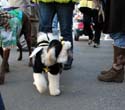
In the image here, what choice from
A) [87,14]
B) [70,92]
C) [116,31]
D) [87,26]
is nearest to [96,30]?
[87,14]

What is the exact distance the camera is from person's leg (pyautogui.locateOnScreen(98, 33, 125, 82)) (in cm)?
597

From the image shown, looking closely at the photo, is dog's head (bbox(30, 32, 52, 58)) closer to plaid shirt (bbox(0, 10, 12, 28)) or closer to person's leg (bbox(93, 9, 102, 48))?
plaid shirt (bbox(0, 10, 12, 28))

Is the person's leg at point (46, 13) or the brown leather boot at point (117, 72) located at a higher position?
the person's leg at point (46, 13)

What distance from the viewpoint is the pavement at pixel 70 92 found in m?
5.01

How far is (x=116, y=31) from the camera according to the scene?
588cm

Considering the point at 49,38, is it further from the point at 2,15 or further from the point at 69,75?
the point at 69,75

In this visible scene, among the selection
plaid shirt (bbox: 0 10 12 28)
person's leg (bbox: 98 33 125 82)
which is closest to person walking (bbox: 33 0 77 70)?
plaid shirt (bbox: 0 10 12 28)

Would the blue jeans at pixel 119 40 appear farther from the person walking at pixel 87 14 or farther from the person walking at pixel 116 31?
the person walking at pixel 87 14

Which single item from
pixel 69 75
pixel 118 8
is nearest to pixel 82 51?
pixel 69 75

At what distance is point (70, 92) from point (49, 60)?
29.0 inches

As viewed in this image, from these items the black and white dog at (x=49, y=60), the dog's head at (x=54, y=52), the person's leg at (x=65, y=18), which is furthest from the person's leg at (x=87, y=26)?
the dog's head at (x=54, y=52)

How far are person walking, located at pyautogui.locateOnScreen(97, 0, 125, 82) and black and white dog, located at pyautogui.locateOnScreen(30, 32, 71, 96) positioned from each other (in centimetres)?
96

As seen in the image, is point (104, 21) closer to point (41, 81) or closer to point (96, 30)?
point (41, 81)

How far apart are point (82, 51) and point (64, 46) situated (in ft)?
16.2
